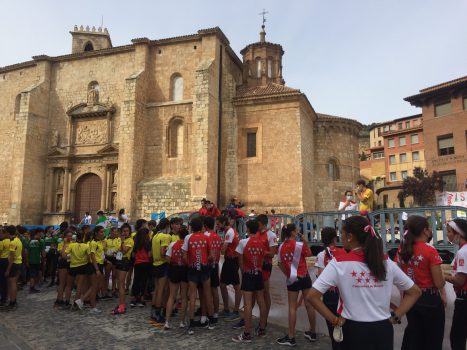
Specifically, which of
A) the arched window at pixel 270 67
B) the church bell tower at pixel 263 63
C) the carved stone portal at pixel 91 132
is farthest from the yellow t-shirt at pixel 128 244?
the arched window at pixel 270 67

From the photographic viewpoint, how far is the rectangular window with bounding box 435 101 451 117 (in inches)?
1190

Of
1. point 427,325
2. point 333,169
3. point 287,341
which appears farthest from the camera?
point 333,169

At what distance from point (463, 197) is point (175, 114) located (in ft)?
52.7

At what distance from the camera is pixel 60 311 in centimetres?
834

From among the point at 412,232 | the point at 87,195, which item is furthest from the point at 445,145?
the point at 412,232

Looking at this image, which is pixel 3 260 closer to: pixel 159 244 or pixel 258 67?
pixel 159 244

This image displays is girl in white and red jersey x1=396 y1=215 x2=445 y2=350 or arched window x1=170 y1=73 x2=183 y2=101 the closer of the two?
girl in white and red jersey x1=396 y1=215 x2=445 y2=350

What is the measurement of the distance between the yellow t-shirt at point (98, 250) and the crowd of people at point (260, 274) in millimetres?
32

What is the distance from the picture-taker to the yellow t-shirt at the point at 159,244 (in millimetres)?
7371

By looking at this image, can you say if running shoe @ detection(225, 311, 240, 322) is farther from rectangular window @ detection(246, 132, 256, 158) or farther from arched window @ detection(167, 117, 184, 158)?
arched window @ detection(167, 117, 184, 158)

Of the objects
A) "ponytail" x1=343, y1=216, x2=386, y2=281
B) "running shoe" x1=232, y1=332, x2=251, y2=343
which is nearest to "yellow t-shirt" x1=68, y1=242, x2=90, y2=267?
"running shoe" x1=232, y1=332, x2=251, y2=343

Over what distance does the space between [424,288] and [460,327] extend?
31.4 inches

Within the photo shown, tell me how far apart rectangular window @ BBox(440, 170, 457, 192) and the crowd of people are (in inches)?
1051

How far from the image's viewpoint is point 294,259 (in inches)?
229
